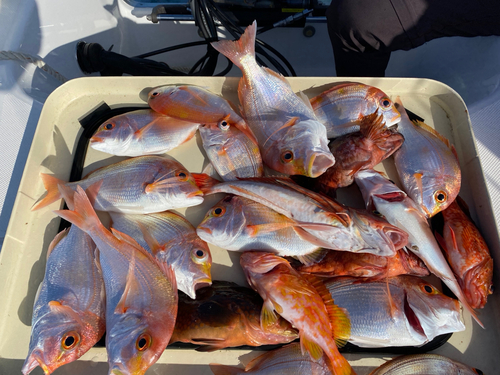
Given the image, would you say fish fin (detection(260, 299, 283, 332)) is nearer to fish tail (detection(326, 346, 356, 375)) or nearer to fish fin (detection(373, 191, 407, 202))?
fish tail (detection(326, 346, 356, 375))

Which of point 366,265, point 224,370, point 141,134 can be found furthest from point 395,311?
point 141,134

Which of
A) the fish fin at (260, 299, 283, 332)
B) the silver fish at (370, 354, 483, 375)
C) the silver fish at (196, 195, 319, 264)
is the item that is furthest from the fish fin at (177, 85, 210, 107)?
the silver fish at (370, 354, 483, 375)

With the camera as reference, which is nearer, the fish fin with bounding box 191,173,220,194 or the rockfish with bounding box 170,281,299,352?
the rockfish with bounding box 170,281,299,352

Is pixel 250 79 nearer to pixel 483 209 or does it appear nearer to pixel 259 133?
pixel 259 133

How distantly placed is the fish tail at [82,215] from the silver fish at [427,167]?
1320 mm

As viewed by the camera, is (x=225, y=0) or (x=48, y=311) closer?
(x=48, y=311)

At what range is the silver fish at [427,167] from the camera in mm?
1270

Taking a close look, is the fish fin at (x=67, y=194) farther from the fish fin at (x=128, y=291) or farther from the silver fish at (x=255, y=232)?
the silver fish at (x=255, y=232)

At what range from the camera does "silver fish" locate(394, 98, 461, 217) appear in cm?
127

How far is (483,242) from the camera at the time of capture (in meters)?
1.23

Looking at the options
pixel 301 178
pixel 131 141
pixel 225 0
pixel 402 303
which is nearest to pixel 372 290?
pixel 402 303

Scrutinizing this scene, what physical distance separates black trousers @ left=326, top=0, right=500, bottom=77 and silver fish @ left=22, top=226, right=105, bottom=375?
1.64 m

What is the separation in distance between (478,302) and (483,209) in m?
0.40

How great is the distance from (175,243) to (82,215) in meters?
0.38
